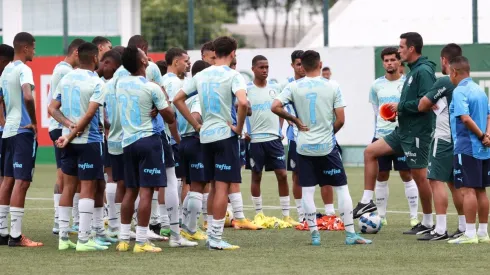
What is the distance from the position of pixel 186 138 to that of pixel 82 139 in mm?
1652

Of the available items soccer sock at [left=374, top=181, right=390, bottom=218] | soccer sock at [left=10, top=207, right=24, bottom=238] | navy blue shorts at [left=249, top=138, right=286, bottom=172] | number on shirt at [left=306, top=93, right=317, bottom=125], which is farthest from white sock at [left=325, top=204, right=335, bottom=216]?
soccer sock at [left=10, top=207, right=24, bottom=238]

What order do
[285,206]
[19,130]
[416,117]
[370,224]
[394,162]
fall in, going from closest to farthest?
1. [19,130]
2. [416,117]
3. [370,224]
4. [394,162]
5. [285,206]

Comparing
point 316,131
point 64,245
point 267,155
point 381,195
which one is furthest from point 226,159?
point 381,195

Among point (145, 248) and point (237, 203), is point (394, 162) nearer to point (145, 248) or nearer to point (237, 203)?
point (237, 203)

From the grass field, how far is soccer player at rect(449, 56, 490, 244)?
43 centimetres

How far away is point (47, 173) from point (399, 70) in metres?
13.3

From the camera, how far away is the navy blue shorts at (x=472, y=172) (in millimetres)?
11875

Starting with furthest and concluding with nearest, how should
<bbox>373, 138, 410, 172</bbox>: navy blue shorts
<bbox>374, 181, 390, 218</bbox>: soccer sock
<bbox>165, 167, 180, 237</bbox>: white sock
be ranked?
1. <bbox>374, 181, 390, 218</bbox>: soccer sock
2. <bbox>373, 138, 410, 172</bbox>: navy blue shorts
3. <bbox>165, 167, 180, 237</bbox>: white sock

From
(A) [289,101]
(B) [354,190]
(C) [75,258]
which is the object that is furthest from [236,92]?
(B) [354,190]

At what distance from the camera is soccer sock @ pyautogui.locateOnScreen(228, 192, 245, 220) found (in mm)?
13461

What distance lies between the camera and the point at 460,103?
11.9 meters

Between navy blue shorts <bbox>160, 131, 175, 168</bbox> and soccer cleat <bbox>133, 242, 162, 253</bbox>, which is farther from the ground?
navy blue shorts <bbox>160, 131, 175, 168</bbox>

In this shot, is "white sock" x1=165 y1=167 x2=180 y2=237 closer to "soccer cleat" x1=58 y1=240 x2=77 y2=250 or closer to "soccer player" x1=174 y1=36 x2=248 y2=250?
"soccer player" x1=174 y1=36 x2=248 y2=250

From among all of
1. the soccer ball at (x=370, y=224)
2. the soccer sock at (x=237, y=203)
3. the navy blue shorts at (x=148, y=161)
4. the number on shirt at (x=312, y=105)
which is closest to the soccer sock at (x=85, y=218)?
the navy blue shorts at (x=148, y=161)
